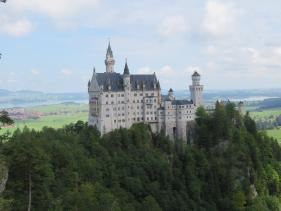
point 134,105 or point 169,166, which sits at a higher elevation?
point 134,105

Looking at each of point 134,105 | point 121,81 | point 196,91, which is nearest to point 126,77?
point 121,81

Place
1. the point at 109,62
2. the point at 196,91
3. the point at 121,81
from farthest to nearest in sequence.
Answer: the point at 109,62, the point at 196,91, the point at 121,81

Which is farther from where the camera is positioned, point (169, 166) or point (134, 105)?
point (134, 105)

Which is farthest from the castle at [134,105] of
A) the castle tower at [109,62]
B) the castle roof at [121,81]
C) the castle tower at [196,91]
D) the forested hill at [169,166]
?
the castle tower at [109,62]

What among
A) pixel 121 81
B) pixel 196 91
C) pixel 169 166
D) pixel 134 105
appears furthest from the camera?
pixel 196 91

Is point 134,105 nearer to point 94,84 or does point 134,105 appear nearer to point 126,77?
point 126,77

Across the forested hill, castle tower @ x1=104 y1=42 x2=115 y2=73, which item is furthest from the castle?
castle tower @ x1=104 y1=42 x2=115 y2=73
